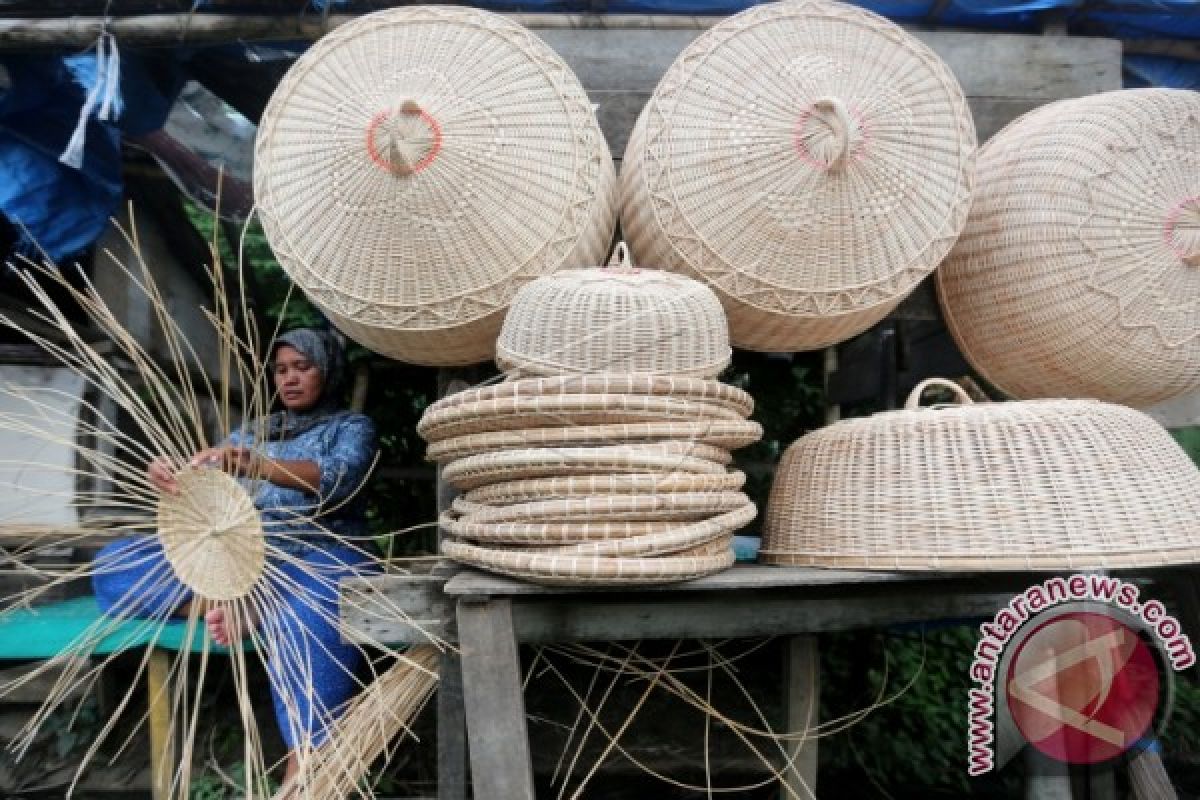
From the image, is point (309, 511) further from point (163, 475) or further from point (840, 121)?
point (840, 121)

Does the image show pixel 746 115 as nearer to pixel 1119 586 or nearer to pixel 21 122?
pixel 1119 586

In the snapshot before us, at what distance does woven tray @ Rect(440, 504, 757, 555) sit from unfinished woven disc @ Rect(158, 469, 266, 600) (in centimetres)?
44

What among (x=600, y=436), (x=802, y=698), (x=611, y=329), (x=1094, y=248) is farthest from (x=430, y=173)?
(x=802, y=698)

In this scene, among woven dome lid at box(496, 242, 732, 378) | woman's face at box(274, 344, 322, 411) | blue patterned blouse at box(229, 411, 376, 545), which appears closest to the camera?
woven dome lid at box(496, 242, 732, 378)

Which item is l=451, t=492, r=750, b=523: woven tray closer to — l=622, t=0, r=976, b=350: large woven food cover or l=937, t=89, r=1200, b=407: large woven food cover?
l=622, t=0, r=976, b=350: large woven food cover

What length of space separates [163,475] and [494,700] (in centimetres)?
76

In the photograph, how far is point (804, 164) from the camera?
1692 millimetres

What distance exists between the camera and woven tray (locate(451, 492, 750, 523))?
132 centimetres

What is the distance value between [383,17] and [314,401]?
3.90 feet

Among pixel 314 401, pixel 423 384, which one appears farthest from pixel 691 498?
pixel 423 384

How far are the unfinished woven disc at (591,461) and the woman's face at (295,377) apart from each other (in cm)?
122

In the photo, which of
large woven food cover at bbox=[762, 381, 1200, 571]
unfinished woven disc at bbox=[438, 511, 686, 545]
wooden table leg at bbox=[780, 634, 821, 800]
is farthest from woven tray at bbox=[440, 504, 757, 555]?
wooden table leg at bbox=[780, 634, 821, 800]

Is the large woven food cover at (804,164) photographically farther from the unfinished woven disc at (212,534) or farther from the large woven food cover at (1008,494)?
the unfinished woven disc at (212,534)

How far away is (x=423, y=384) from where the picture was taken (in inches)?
135
